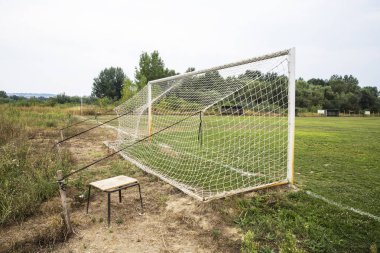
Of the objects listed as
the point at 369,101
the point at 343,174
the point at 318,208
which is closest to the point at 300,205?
the point at 318,208

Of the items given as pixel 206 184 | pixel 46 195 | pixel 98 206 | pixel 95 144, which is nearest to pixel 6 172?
pixel 46 195

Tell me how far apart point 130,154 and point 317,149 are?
557 centimetres

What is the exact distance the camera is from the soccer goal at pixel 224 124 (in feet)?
14.3

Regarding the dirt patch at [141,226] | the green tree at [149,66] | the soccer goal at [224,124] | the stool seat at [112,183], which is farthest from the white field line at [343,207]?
the green tree at [149,66]

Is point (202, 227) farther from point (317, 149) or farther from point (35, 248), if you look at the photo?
point (317, 149)

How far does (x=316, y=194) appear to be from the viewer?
4.14 metres

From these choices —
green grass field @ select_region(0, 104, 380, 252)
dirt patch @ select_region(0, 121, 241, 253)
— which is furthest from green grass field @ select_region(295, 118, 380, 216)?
dirt patch @ select_region(0, 121, 241, 253)

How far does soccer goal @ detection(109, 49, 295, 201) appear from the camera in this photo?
4371mm

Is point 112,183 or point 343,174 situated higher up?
point 112,183

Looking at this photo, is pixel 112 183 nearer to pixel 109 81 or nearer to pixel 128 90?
pixel 128 90

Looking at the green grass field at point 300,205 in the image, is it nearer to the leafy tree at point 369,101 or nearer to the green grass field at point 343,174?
the green grass field at point 343,174

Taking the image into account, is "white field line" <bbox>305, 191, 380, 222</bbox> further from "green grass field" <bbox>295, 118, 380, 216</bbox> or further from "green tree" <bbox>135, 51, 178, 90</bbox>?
"green tree" <bbox>135, 51, 178, 90</bbox>

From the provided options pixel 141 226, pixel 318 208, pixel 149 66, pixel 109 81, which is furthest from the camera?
pixel 109 81

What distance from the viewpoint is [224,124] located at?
704 centimetres
